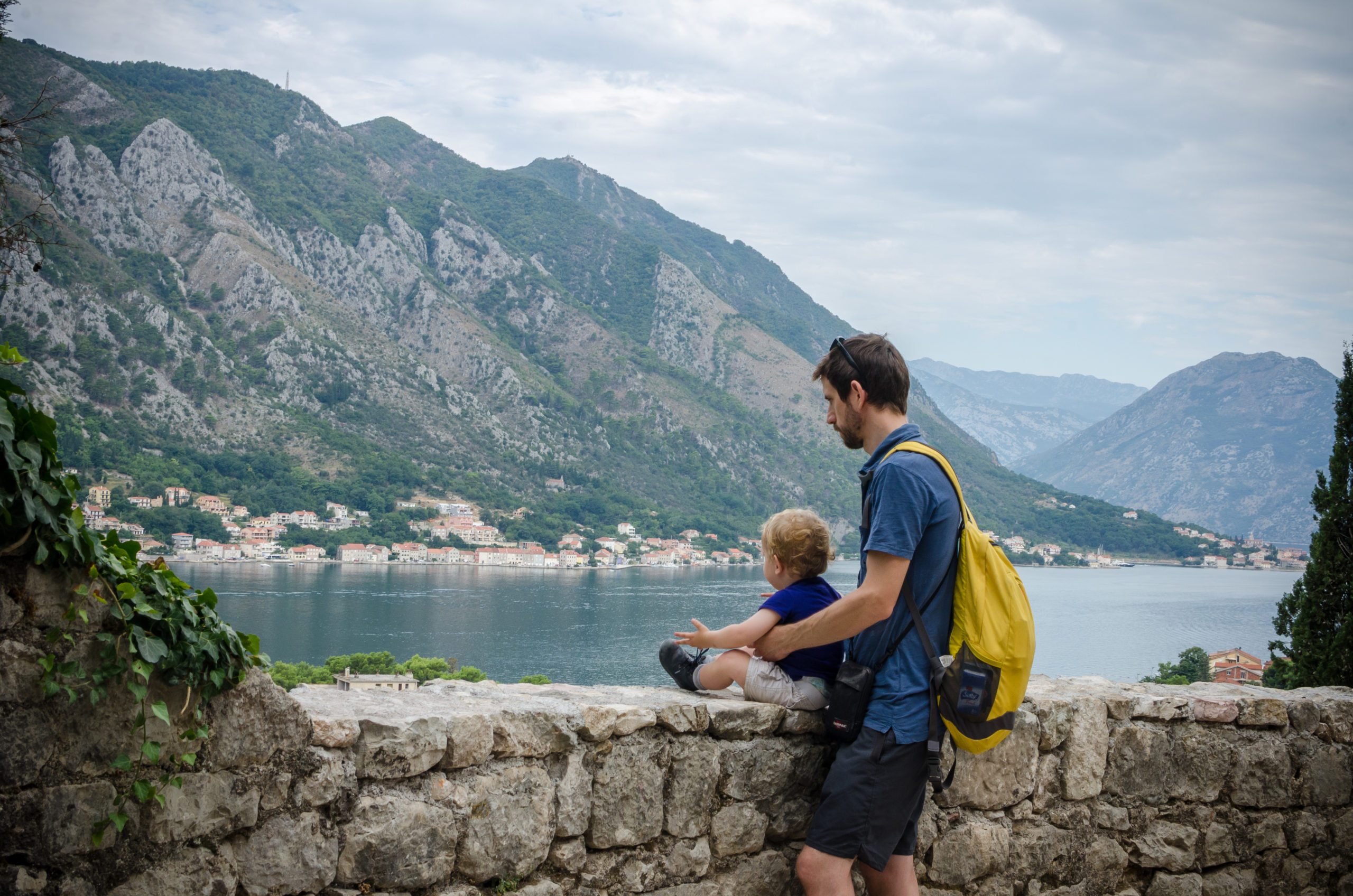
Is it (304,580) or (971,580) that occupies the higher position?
(971,580)

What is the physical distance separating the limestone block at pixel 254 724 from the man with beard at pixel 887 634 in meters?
1.20

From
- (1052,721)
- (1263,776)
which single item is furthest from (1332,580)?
(1052,721)

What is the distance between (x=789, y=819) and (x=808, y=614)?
0.65 m

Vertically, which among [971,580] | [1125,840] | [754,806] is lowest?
[1125,840]

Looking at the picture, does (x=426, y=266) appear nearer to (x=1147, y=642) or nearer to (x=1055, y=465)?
(x=1147, y=642)

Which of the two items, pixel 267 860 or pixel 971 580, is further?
pixel 971 580

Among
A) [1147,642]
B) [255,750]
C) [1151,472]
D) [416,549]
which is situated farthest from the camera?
[1151,472]

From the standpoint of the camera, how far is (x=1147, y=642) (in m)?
43.5

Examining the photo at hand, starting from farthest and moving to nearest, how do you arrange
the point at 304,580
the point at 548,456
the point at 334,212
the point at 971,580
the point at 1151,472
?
the point at 1151,472, the point at 334,212, the point at 548,456, the point at 304,580, the point at 971,580

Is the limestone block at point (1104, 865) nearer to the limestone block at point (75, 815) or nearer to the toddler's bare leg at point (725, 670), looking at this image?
the toddler's bare leg at point (725, 670)

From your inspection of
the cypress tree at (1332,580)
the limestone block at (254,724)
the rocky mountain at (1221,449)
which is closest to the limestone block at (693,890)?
the limestone block at (254,724)

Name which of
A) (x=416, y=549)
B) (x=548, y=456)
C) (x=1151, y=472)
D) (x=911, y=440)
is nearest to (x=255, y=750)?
(x=911, y=440)

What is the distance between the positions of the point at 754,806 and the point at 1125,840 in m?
1.46

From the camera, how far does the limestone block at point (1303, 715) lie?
326 centimetres
